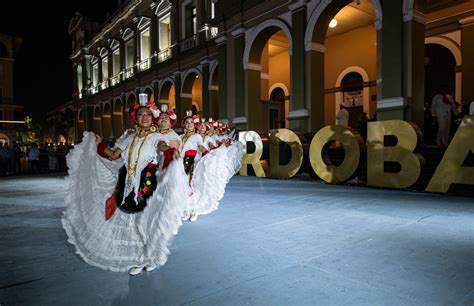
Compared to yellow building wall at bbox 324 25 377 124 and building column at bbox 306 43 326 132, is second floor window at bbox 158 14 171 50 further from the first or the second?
building column at bbox 306 43 326 132

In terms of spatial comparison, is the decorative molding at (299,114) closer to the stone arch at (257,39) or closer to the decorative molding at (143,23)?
the stone arch at (257,39)

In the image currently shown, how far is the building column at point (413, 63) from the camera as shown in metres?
8.95

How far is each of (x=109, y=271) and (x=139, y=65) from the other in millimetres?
23876

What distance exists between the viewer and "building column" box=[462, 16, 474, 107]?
11786 mm

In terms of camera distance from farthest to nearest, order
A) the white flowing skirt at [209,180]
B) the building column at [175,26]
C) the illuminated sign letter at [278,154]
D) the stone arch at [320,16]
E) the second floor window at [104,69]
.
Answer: the second floor window at [104,69], the building column at [175,26], the stone arch at [320,16], the illuminated sign letter at [278,154], the white flowing skirt at [209,180]

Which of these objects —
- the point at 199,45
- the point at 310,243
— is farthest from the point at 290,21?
the point at 310,243

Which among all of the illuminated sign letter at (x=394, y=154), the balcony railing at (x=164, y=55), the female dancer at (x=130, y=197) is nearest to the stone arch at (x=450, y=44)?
the illuminated sign letter at (x=394, y=154)

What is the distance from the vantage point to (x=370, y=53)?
15.4 m

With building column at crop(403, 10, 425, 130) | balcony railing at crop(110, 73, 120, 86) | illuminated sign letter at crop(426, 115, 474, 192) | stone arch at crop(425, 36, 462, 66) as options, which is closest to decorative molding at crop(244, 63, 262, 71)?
building column at crop(403, 10, 425, 130)

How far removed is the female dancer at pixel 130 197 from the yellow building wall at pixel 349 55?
13635 millimetres

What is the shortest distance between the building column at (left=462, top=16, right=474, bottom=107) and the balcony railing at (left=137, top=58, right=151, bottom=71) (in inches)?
741

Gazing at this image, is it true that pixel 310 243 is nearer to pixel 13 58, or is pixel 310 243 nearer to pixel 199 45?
pixel 199 45

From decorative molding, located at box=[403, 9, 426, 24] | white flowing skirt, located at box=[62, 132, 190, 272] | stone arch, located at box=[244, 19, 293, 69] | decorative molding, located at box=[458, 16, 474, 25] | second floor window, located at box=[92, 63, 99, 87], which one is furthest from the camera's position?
second floor window, located at box=[92, 63, 99, 87]

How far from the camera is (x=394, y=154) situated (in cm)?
819
